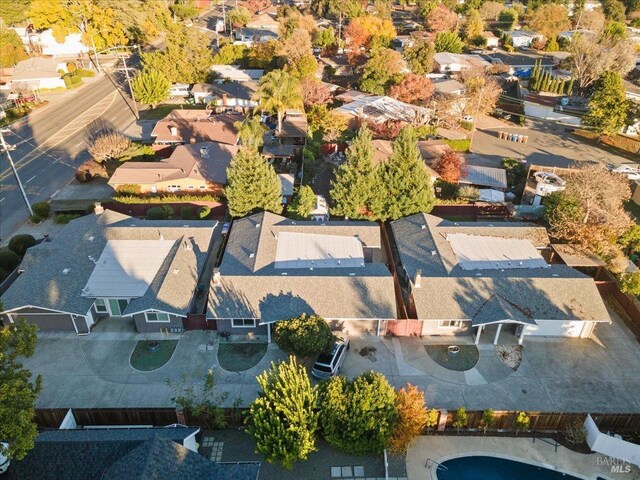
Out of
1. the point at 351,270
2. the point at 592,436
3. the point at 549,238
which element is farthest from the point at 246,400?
the point at 549,238

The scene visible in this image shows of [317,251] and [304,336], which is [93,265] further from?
[304,336]

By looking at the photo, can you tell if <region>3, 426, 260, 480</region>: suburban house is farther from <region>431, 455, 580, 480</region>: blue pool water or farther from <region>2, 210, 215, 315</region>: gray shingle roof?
<region>2, 210, 215, 315</region>: gray shingle roof

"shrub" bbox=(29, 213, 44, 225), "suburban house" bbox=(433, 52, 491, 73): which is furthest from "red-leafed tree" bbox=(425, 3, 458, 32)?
"shrub" bbox=(29, 213, 44, 225)

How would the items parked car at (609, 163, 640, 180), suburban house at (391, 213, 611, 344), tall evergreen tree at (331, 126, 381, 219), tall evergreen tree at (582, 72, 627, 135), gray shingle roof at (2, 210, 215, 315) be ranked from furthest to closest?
tall evergreen tree at (582, 72, 627, 135)
parked car at (609, 163, 640, 180)
tall evergreen tree at (331, 126, 381, 219)
gray shingle roof at (2, 210, 215, 315)
suburban house at (391, 213, 611, 344)

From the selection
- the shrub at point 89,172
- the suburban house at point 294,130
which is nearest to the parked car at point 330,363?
the suburban house at point 294,130

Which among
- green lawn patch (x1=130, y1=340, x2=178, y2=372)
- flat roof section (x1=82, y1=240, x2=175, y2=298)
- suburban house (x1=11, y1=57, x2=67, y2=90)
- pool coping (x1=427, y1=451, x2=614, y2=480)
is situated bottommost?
green lawn patch (x1=130, y1=340, x2=178, y2=372)

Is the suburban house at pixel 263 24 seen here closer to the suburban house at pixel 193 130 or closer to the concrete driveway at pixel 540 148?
the suburban house at pixel 193 130

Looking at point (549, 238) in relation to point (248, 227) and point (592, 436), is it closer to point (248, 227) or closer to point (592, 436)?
point (592, 436)

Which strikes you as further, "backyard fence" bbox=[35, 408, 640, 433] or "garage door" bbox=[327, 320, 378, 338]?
"garage door" bbox=[327, 320, 378, 338]
